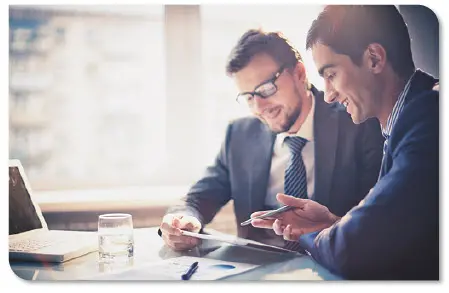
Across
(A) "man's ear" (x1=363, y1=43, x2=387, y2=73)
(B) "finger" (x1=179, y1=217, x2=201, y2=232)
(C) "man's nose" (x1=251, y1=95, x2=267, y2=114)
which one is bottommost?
(B) "finger" (x1=179, y1=217, x2=201, y2=232)

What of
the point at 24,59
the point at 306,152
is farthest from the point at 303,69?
the point at 24,59

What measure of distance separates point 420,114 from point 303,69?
15.2 inches

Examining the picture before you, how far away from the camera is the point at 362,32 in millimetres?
1732

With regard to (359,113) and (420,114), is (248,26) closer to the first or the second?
(359,113)

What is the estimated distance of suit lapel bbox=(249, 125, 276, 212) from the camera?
1771 mm

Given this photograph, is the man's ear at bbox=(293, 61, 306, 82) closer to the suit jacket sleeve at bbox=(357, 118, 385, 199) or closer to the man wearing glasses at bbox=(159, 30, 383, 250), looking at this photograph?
the man wearing glasses at bbox=(159, 30, 383, 250)

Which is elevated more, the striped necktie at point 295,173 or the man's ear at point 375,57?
the man's ear at point 375,57

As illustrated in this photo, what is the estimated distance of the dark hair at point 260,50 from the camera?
1.76m

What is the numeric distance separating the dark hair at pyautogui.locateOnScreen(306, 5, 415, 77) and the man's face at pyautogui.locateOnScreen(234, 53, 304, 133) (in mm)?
131

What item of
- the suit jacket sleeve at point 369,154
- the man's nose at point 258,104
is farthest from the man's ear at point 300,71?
the suit jacket sleeve at point 369,154

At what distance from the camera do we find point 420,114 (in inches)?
67.0

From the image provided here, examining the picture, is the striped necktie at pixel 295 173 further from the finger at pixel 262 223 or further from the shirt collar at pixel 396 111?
the shirt collar at pixel 396 111

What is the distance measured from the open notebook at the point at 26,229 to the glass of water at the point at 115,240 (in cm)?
5

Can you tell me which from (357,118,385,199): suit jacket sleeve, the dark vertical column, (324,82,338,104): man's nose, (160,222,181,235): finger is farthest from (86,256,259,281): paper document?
the dark vertical column
